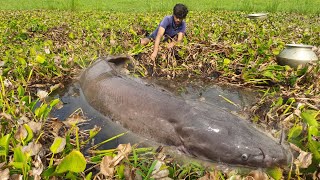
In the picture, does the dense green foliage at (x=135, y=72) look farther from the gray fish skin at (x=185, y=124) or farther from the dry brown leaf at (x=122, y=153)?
the gray fish skin at (x=185, y=124)

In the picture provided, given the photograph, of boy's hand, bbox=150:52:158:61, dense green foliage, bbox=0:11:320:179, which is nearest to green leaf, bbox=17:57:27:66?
dense green foliage, bbox=0:11:320:179

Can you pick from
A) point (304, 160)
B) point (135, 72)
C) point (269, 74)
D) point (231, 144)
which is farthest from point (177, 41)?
point (304, 160)

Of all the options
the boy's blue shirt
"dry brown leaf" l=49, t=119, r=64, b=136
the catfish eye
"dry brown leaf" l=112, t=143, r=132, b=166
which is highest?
the boy's blue shirt

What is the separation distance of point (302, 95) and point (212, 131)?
1.26 metres

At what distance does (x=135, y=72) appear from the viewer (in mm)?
4945

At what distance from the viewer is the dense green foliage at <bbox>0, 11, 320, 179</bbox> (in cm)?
209

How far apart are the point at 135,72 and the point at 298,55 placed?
2.19 meters

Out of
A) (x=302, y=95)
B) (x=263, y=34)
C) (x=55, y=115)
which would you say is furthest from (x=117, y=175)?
(x=263, y=34)

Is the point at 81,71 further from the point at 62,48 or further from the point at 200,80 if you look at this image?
the point at 200,80

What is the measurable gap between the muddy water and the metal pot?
2.11 feet

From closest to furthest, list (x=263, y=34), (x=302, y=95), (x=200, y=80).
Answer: (x=302, y=95) → (x=200, y=80) → (x=263, y=34)

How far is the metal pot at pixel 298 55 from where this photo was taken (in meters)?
4.16

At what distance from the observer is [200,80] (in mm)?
4688

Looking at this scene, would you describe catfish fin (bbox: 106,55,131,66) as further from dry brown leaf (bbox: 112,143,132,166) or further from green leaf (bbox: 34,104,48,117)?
dry brown leaf (bbox: 112,143,132,166)
